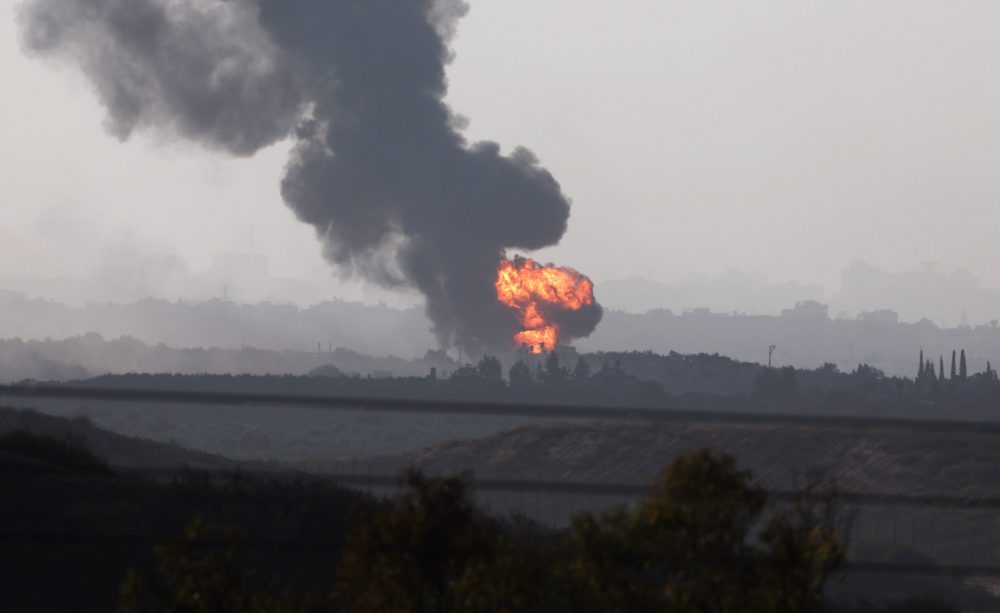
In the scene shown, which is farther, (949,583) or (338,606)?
(949,583)

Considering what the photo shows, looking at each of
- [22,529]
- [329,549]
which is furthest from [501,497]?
[22,529]

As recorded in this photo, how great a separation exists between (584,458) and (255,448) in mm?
11647

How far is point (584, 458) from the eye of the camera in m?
7.94

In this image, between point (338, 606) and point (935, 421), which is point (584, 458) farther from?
point (338, 606)

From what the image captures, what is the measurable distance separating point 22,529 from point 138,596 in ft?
8.99

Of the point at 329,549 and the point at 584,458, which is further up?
the point at 584,458

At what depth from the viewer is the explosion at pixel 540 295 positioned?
3593 inches

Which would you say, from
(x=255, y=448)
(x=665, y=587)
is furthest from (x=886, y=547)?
(x=255, y=448)

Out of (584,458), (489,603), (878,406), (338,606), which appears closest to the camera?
(489,603)

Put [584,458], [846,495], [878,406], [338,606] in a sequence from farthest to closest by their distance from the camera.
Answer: [878,406]
[584,458]
[846,495]
[338,606]

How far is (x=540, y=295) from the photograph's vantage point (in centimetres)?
9288

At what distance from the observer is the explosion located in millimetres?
91250

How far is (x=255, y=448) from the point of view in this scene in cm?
1883

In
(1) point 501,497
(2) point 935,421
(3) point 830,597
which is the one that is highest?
(2) point 935,421
